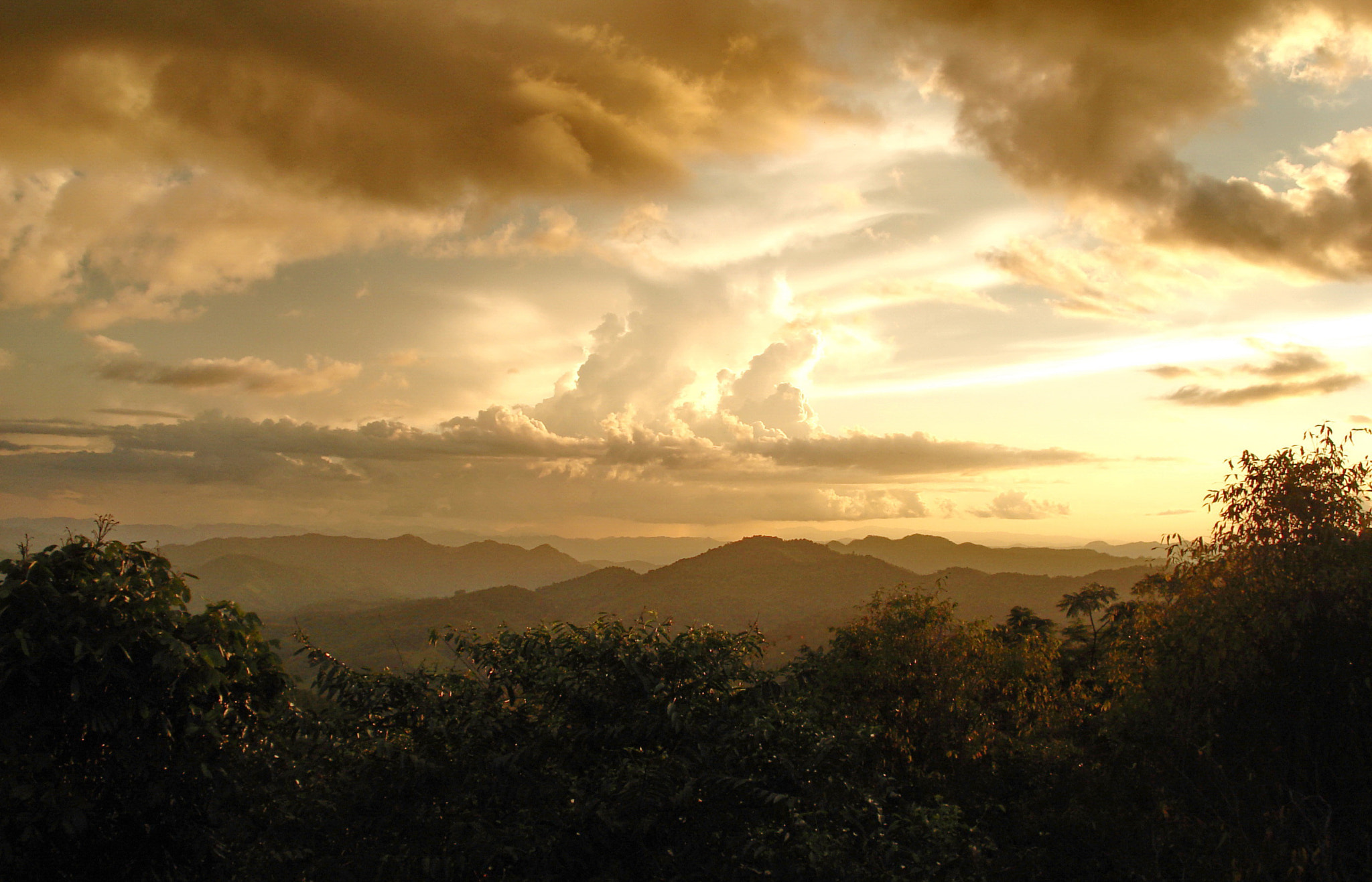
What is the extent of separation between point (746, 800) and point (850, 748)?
306cm

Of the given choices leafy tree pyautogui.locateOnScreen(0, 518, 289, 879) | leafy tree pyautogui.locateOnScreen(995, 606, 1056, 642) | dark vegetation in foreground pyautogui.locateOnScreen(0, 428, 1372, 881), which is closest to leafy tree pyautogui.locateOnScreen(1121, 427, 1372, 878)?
dark vegetation in foreground pyautogui.locateOnScreen(0, 428, 1372, 881)

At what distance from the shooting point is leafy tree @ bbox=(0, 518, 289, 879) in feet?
36.5

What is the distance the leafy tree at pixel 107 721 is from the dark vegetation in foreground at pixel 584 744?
4 centimetres

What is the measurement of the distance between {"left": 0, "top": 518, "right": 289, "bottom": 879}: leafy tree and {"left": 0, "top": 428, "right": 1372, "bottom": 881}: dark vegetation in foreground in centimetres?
4

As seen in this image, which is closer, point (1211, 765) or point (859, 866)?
point (859, 866)

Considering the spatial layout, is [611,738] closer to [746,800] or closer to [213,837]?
[746,800]

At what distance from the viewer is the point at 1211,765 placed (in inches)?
665

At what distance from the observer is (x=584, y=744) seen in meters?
12.0

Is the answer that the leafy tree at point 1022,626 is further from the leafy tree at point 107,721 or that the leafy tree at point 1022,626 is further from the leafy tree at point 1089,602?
the leafy tree at point 107,721

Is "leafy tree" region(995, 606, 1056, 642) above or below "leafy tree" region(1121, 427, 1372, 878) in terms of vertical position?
below

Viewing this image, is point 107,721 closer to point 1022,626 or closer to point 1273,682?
point 1273,682

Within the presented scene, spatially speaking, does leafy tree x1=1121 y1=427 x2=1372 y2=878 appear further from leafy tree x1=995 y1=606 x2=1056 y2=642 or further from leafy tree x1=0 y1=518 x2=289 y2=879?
leafy tree x1=995 y1=606 x2=1056 y2=642

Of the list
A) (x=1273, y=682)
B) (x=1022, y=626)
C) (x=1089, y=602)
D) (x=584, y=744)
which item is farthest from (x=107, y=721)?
(x=1089, y=602)

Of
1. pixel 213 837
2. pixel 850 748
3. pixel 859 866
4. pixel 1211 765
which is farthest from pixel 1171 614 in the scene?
pixel 213 837
